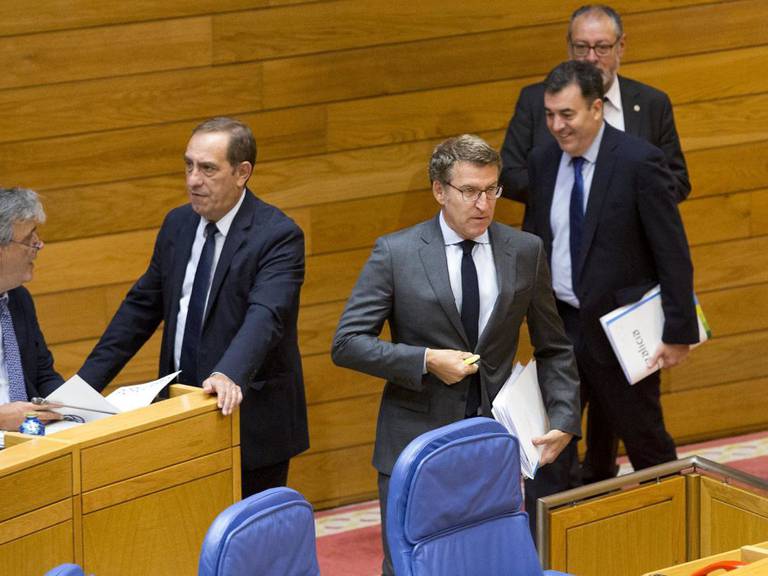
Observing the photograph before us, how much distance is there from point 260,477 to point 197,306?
23.8 inches

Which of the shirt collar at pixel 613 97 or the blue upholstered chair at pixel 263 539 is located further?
the shirt collar at pixel 613 97

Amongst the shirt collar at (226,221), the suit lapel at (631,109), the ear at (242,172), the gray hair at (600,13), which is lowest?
the shirt collar at (226,221)

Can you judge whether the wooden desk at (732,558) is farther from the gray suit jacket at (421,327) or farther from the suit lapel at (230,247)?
the suit lapel at (230,247)

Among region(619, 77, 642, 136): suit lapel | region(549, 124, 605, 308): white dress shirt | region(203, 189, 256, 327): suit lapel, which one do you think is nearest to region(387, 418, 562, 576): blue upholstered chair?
region(203, 189, 256, 327): suit lapel

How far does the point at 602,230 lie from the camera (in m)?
5.38

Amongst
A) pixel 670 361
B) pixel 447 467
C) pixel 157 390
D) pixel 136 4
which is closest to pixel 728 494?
pixel 670 361

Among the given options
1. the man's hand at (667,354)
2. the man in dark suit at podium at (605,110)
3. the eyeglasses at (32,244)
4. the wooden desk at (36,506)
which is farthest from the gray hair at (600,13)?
the wooden desk at (36,506)

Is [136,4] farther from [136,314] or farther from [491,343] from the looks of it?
[491,343]

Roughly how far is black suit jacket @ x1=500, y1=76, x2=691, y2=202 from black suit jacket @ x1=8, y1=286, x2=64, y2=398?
6.41 feet

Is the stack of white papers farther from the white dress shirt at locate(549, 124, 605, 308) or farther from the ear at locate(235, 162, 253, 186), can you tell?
the white dress shirt at locate(549, 124, 605, 308)

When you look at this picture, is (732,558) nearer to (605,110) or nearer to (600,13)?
(605,110)

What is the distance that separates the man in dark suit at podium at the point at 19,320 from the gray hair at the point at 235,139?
60 cm

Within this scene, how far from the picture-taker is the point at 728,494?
468 centimetres

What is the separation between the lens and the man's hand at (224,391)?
14.2 ft
